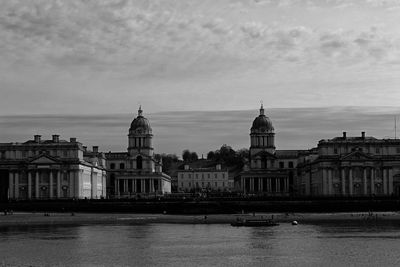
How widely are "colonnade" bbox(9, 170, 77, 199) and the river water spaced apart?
54068mm

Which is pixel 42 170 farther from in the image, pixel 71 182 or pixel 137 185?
pixel 137 185

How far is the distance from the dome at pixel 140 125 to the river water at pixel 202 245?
84.5m

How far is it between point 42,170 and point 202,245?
270ft

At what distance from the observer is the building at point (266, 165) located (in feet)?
600

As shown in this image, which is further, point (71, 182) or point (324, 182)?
point (324, 182)

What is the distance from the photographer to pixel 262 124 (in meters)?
185

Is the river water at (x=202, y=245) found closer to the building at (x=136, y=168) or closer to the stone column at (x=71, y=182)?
the stone column at (x=71, y=182)

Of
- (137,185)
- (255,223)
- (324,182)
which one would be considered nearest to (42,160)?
(137,185)

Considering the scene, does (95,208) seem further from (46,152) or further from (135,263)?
(135,263)

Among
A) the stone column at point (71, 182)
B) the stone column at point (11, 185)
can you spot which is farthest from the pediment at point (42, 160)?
the stone column at point (11, 185)

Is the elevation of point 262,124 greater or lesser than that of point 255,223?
greater

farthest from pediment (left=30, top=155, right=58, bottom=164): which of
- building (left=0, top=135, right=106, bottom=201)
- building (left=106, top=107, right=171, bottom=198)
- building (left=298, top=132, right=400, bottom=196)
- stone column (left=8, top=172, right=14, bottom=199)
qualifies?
building (left=298, top=132, right=400, bottom=196)

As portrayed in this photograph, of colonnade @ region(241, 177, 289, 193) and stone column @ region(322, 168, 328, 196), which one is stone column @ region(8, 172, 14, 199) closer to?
colonnade @ region(241, 177, 289, 193)

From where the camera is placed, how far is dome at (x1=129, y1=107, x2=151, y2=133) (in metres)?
181
